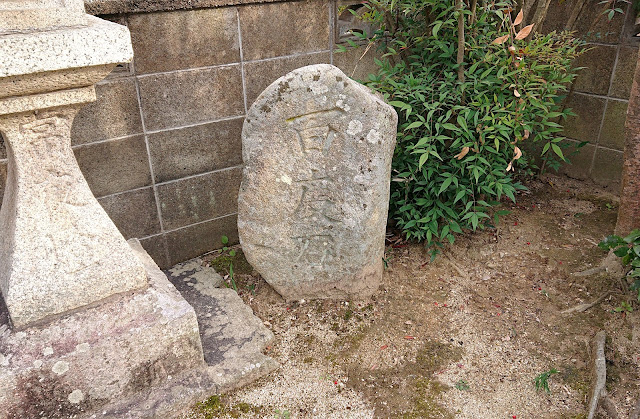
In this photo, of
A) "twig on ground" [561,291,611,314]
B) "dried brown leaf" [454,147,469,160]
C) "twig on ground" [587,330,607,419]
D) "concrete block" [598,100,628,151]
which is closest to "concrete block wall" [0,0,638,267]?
"concrete block" [598,100,628,151]

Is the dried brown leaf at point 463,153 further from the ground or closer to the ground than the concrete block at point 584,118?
further from the ground

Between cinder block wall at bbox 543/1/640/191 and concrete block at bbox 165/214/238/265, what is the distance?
3.22 m

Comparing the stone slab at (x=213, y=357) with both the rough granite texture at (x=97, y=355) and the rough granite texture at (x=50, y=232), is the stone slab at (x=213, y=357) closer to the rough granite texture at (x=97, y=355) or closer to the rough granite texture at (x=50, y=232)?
the rough granite texture at (x=97, y=355)

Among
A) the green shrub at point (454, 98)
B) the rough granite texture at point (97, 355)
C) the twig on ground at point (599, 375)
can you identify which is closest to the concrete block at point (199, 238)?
the rough granite texture at point (97, 355)

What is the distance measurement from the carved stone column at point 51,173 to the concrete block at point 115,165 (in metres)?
0.68

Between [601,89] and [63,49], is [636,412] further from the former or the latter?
[63,49]

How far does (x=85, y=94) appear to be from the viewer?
2.28 metres

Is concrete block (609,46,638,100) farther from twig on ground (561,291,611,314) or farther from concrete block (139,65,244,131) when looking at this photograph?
concrete block (139,65,244,131)

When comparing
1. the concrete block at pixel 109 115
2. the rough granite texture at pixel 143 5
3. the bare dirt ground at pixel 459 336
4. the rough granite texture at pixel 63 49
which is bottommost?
the bare dirt ground at pixel 459 336

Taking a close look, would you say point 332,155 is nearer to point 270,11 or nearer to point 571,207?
point 270,11

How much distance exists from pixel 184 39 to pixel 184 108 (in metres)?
0.45

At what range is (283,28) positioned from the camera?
145 inches

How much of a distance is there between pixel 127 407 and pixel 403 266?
2.05 metres

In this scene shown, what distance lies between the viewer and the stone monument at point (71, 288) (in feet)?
6.92
